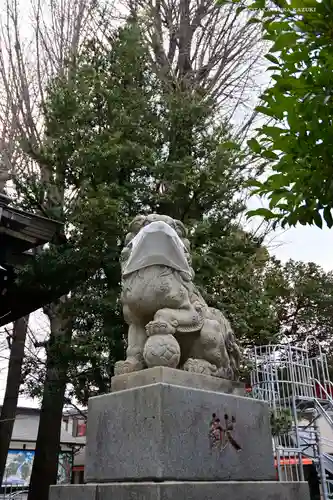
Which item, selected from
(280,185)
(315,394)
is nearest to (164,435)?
(280,185)

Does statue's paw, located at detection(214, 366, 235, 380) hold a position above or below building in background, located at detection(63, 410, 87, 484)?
below

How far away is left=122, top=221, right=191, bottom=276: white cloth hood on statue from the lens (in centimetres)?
372

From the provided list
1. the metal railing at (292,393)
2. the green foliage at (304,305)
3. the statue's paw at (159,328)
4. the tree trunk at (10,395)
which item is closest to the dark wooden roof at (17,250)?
the tree trunk at (10,395)

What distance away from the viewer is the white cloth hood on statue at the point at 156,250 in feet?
12.2

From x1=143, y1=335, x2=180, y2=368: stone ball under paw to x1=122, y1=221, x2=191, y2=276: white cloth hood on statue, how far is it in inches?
23.9

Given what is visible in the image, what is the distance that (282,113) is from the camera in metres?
3.85

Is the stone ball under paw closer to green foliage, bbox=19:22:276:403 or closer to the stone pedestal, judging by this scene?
the stone pedestal

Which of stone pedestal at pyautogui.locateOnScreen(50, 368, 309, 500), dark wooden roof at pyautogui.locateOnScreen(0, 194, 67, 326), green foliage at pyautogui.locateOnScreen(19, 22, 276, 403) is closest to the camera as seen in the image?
stone pedestal at pyautogui.locateOnScreen(50, 368, 309, 500)

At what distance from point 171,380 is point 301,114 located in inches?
85.9

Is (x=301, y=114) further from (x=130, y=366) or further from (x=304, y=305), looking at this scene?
(x=304, y=305)

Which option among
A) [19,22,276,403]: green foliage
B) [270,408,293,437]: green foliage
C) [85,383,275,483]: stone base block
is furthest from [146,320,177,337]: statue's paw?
[270,408,293,437]: green foliage

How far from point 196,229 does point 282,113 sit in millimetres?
3953

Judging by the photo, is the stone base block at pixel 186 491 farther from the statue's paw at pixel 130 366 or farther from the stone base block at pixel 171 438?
the statue's paw at pixel 130 366

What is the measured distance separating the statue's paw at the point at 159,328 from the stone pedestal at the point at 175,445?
0.28 m
